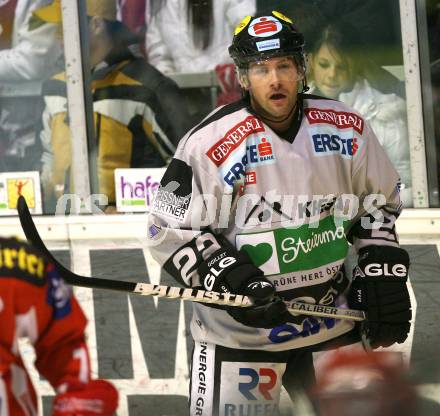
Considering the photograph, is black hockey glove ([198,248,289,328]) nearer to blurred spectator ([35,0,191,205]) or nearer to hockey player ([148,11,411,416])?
hockey player ([148,11,411,416])

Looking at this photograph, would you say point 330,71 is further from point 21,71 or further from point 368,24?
point 21,71

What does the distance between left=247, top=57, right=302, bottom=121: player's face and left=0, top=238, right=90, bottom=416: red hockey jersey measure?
4.23ft

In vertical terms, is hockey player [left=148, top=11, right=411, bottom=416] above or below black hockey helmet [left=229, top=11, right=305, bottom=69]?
below

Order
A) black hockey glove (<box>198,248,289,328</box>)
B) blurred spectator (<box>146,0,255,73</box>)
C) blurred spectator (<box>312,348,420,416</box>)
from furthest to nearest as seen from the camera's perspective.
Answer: blurred spectator (<box>146,0,255,73</box>)
black hockey glove (<box>198,248,289,328</box>)
blurred spectator (<box>312,348,420,416</box>)

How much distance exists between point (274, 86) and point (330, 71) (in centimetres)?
181

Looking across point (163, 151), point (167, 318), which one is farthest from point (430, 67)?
point (167, 318)

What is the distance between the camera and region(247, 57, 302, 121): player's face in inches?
144

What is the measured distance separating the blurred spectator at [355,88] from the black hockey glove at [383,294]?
5.08 ft

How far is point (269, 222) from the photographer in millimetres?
3658

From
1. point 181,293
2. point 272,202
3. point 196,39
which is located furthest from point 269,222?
point 196,39

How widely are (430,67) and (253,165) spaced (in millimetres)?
1953

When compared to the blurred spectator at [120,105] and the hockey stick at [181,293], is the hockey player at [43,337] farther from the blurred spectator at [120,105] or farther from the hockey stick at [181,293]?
the blurred spectator at [120,105]

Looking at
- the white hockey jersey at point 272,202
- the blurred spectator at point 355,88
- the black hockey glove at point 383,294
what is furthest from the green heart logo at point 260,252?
the blurred spectator at point 355,88

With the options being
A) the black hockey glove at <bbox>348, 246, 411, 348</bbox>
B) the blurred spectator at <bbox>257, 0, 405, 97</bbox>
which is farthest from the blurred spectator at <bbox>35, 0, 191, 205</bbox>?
the black hockey glove at <bbox>348, 246, 411, 348</bbox>
